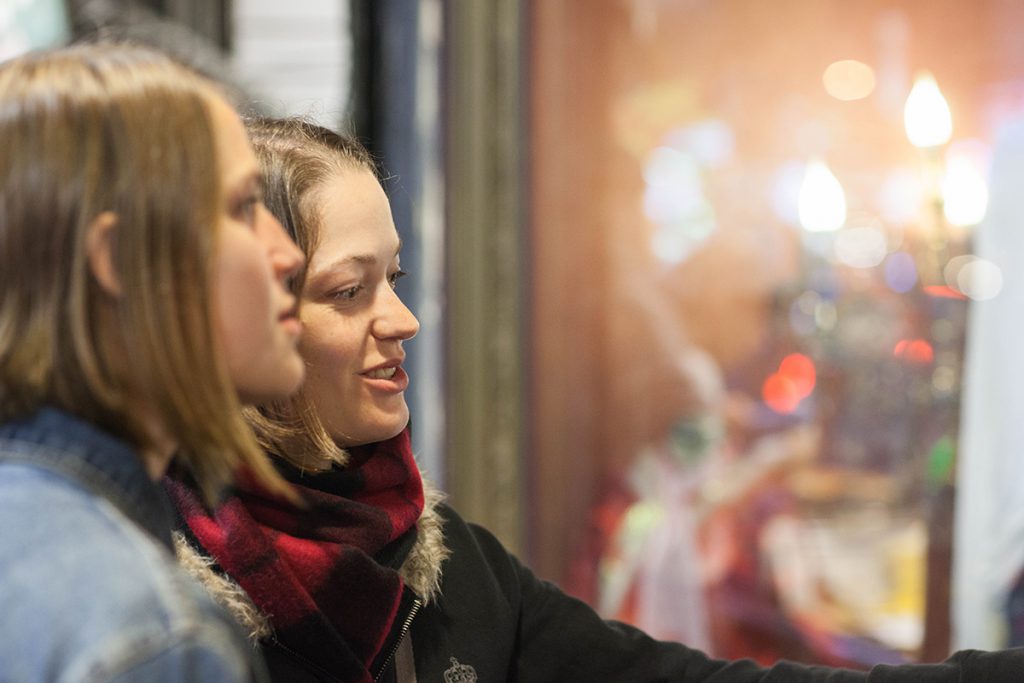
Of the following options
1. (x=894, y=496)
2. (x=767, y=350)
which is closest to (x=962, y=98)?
(x=767, y=350)

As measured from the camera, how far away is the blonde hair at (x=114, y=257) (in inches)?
29.2

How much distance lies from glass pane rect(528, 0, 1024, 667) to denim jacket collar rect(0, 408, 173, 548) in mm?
1823

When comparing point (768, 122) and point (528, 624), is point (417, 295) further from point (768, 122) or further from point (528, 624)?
point (528, 624)

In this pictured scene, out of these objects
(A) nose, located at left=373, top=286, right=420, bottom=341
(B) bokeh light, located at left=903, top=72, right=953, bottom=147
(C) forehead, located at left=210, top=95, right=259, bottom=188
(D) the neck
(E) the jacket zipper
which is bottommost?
(E) the jacket zipper

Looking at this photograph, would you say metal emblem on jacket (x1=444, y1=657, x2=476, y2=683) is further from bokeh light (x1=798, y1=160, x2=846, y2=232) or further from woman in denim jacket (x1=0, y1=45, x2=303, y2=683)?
bokeh light (x1=798, y1=160, x2=846, y2=232)

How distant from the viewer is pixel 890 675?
4.06 ft

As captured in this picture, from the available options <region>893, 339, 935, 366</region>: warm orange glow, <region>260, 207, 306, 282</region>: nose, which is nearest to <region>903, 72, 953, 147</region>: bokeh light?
<region>893, 339, 935, 366</region>: warm orange glow

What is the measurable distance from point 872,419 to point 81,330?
188 centimetres

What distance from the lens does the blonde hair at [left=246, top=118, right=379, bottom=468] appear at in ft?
3.76

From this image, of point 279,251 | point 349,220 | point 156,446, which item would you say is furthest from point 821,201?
point 156,446

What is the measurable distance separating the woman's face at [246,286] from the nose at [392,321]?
318 mm

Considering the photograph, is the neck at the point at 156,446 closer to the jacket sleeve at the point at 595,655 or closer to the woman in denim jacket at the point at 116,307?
the woman in denim jacket at the point at 116,307

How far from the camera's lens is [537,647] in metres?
1.32

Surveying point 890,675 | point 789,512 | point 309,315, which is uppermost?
point 309,315
